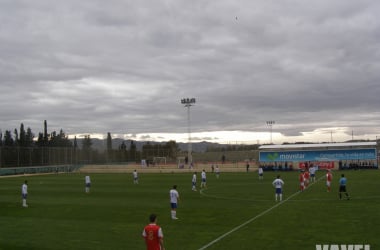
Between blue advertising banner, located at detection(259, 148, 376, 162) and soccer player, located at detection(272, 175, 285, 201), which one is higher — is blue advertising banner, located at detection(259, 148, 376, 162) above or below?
above

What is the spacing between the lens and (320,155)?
74750 millimetres

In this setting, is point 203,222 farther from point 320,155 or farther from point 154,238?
point 320,155

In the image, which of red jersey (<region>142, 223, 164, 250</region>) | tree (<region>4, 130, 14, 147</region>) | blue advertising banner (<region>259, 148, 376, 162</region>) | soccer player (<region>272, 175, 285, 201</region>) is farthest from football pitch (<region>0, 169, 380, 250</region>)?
tree (<region>4, 130, 14, 147</region>)

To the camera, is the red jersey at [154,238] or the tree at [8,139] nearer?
the red jersey at [154,238]

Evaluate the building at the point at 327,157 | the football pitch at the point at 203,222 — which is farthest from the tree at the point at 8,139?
the football pitch at the point at 203,222

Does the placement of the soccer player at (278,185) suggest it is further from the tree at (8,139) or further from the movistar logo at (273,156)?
the tree at (8,139)

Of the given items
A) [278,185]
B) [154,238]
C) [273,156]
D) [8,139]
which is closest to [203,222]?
[278,185]

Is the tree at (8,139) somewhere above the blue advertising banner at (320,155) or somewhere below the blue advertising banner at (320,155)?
above

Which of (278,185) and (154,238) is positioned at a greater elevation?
(154,238)

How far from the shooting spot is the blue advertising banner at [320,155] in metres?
72.0

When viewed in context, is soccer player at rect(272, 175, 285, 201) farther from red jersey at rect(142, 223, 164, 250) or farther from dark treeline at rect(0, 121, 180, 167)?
dark treeline at rect(0, 121, 180, 167)

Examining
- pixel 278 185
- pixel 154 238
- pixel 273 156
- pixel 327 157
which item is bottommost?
pixel 278 185

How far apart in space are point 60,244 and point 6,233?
4120 millimetres

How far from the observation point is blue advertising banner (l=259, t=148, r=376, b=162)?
72000 mm
